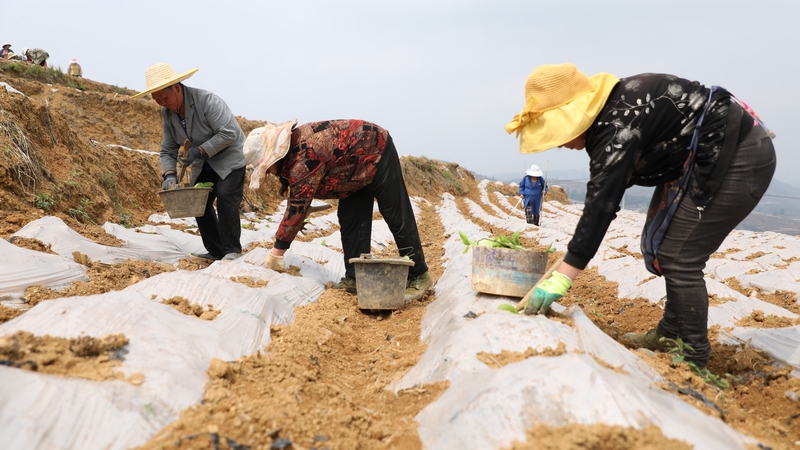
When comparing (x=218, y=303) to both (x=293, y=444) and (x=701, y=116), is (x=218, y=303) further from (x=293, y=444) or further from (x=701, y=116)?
(x=701, y=116)

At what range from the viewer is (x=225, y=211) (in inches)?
163

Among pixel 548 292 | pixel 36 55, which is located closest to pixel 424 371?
pixel 548 292

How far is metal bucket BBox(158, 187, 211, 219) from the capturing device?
3.83 meters

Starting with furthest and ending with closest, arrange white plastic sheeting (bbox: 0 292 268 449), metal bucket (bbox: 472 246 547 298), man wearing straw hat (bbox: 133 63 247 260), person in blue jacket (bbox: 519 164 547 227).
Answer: person in blue jacket (bbox: 519 164 547 227) < man wearing straw hat (bbox: 133 63 247 260) < metal bucket (bbox: 472 246 547 298) < white plastic sheeting (bbox: 0 292 268 449)

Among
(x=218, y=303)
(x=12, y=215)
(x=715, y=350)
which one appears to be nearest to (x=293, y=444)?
(x=218, y=303)

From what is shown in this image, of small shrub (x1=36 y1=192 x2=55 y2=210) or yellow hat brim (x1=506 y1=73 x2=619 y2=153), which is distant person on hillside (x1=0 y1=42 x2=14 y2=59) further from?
yellow hat brim (x1=506 y1=73 x2=619 y2=153)

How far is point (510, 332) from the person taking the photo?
81.4 inches

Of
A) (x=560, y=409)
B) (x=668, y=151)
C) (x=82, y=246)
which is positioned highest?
(x=668, y=151)

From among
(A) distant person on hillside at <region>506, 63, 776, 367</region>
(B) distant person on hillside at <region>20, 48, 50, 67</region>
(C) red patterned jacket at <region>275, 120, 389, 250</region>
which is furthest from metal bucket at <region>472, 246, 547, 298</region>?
(B) distant person on hillside at <region>20, 48, 50, 67</region>

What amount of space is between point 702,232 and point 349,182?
2.24 meters

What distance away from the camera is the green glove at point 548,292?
221 centimetres

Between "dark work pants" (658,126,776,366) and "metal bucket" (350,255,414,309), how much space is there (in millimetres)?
1579

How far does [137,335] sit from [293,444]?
800 mm

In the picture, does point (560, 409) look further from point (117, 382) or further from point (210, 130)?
point (210, 130)
